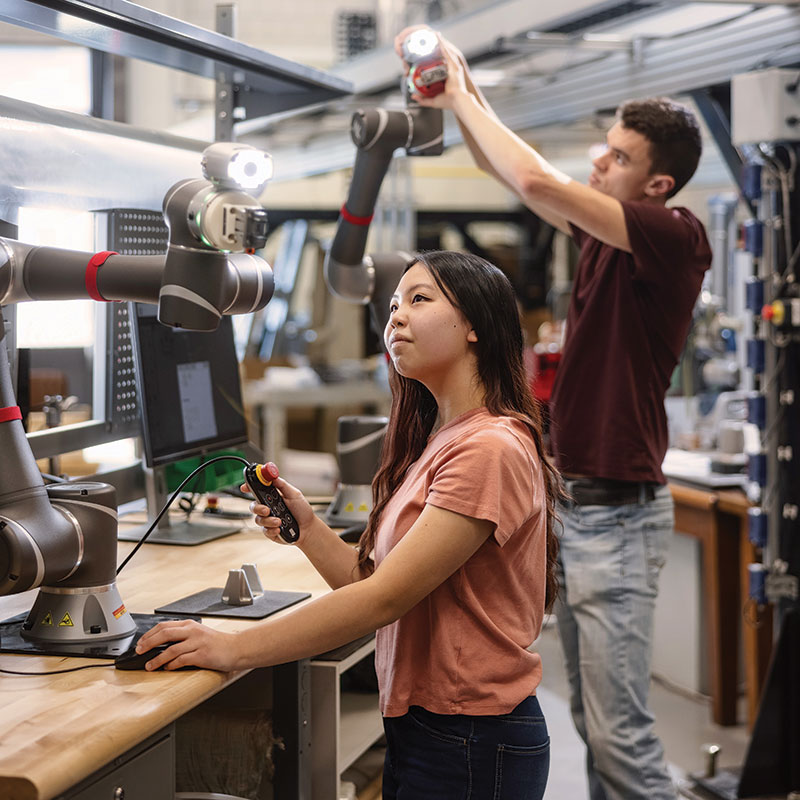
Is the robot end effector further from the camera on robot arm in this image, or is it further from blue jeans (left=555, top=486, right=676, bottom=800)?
blue jeans (left=555, top=486, right=676, bottom=800)

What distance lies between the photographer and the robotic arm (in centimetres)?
146

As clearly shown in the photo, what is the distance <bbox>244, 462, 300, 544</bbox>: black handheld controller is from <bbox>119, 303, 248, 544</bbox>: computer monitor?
0.68m

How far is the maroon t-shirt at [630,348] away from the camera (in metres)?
2.23

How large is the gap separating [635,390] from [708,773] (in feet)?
4.50

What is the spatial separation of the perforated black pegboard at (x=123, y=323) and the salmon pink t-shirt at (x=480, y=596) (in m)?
1.12

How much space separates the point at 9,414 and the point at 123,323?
961 mm

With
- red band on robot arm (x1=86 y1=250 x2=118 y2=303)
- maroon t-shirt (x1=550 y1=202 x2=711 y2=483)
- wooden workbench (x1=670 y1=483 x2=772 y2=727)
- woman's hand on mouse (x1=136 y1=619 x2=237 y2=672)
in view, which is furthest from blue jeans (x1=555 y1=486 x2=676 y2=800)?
wooden workbench (x1=670 y1=483 x2=772 y2=727)

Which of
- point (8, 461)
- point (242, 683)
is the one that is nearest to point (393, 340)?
point (8, 461)

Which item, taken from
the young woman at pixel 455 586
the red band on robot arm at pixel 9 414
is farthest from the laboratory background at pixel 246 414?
the young woman at pixel 455 586

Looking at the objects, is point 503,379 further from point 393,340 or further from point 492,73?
point 492,73

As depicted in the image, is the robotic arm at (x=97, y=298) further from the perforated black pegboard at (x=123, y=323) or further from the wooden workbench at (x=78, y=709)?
the perforated black pegboard at (x=123, y=323)

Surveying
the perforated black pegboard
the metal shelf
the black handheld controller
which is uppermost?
the metal shelf

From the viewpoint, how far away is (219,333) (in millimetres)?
2568

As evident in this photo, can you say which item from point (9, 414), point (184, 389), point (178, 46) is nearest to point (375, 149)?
point (178, 46)
